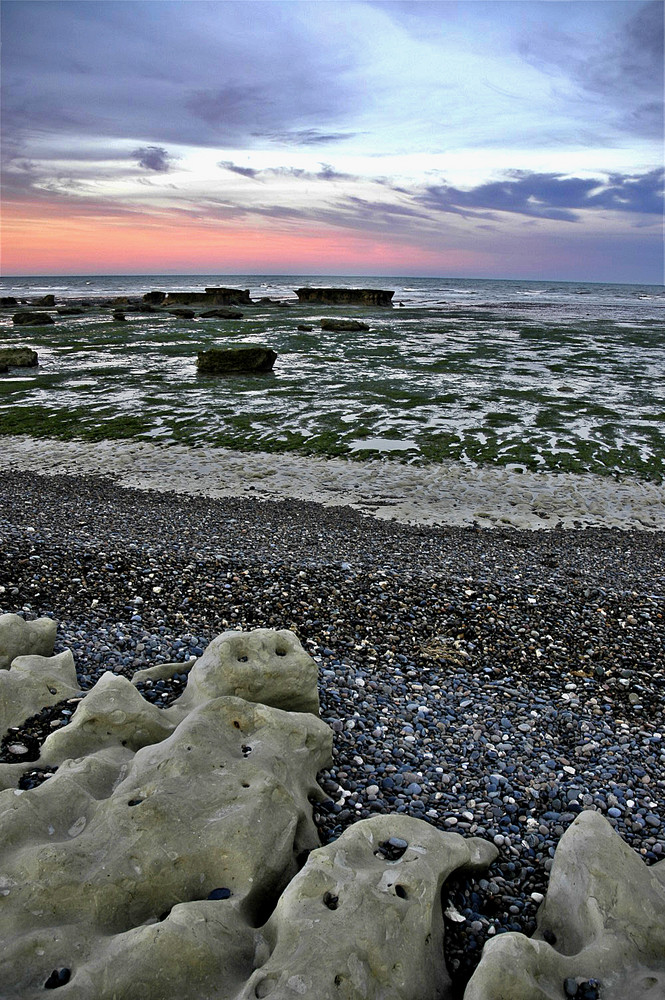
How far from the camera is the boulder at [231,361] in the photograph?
1207 inches

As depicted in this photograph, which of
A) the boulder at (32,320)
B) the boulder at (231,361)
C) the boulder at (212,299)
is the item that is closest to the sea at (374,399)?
the boulder at (231,361)

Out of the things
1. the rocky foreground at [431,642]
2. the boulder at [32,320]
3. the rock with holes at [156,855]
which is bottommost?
the rocky foreground at [431,642]

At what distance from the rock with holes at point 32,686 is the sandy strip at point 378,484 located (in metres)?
8.30

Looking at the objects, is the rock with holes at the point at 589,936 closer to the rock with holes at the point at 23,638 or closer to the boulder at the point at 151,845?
the boulder at the point at 151,845

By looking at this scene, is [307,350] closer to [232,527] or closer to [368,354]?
[368,354]

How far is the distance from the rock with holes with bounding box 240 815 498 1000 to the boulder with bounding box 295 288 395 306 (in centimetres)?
8022

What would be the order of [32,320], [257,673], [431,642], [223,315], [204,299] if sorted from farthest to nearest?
[204,299], [223,315], [32,320], [431,642], [257,673]

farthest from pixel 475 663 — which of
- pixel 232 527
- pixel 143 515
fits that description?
pixel 143 515

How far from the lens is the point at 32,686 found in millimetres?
5621

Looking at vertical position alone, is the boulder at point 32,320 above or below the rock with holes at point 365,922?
above

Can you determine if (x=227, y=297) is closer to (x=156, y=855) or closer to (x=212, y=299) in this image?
(x=212, y=299)

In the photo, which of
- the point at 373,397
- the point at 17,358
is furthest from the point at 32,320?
the point at 373,397

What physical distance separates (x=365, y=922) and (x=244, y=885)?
0.81 m

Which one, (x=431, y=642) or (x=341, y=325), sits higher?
(x=341, y=325)
